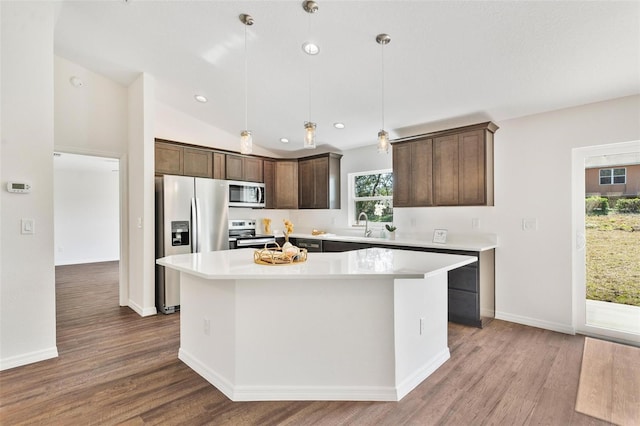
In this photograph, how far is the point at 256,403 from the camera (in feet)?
7.09

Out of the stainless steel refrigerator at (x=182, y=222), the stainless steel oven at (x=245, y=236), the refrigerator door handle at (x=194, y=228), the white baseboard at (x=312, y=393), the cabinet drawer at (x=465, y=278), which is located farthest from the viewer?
the stainless steel oven at (x=245, y=236)

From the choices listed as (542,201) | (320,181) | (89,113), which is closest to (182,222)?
(89,113)

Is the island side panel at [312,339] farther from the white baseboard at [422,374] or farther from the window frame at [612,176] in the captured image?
the window frame at [612,176]

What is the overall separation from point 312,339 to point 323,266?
0.50 m

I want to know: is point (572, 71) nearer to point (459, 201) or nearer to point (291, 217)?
point (459, 201)

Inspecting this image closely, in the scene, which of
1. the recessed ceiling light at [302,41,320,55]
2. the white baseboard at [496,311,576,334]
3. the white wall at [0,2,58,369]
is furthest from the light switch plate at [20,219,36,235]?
the white baseboard at [496,311,576,334]

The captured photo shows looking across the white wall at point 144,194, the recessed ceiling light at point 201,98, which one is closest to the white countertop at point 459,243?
the white wall at point 144,194

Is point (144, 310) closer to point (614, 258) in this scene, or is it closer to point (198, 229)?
point (198, 229)

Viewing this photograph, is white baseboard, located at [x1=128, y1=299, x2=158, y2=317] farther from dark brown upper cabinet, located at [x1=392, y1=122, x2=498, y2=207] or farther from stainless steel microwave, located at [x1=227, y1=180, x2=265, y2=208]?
dark brown upper cabinet, located at [x1=392, y1=122, x2=498, y2=207]

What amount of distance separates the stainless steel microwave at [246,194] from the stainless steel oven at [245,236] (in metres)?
0.35

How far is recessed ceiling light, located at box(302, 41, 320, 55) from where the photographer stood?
2.96 meters

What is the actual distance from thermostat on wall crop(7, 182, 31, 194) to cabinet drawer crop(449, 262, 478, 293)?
4162 mm

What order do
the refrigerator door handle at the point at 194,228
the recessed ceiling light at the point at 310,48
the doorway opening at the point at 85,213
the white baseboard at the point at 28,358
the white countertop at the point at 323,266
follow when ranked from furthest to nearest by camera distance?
the doorway opening at the point at 85,213
the refrigerator door handle at the point at 194,228
the recessed ceiling light at the point at 310,48
the white baseboard at the point at 28,358
the white countertop at the point at 323,266

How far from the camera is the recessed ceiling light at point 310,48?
2.96m
